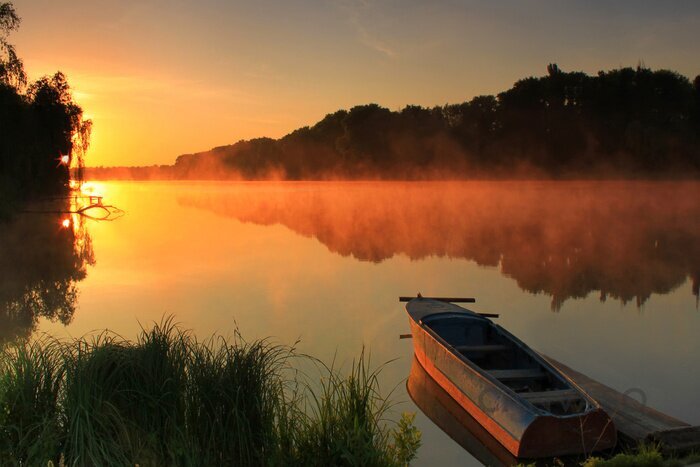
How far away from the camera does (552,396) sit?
714cm

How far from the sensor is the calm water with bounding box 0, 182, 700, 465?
11383 millimetres

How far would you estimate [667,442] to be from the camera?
21.0 ft

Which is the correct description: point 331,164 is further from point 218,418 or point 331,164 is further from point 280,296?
point 218,418

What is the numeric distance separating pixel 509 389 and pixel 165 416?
376 cm

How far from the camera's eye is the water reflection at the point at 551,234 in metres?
19.9

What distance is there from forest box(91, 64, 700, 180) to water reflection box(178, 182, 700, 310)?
4311 mm

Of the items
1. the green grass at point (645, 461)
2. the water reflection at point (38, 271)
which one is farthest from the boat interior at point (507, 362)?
the water reflection at point (38, 271)

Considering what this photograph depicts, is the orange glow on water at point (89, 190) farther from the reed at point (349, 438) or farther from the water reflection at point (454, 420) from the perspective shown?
the reed at point (349, 438)

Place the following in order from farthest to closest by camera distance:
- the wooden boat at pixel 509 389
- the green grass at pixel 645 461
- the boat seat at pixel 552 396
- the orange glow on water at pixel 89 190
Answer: the orange glow on water at pixel 89 190 < the boat seat at pixel 552 396 < the wooden boat at pixel 509 389 < the green grass at pixel 645 461

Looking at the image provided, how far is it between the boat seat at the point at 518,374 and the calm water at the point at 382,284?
1.04 meters

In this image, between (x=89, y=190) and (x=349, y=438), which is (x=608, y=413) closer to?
(x=349, y=438)

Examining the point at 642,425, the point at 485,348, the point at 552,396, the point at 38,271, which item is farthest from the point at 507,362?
the point at 38,271

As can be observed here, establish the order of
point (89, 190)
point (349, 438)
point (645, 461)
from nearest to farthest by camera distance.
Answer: point (349, 438), point (645, 461), point (89, 190)

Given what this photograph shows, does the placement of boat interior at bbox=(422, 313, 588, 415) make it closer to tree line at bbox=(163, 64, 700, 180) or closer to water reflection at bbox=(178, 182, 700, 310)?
water reflection at bbox=(178, 182, 700, 310)
